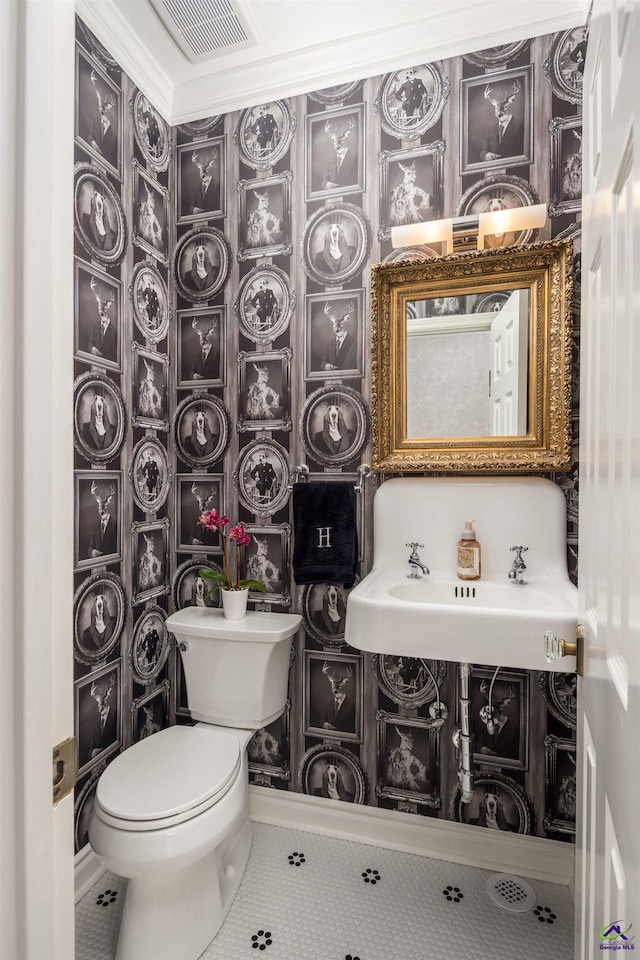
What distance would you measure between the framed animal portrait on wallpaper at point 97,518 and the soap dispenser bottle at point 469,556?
1142 mm

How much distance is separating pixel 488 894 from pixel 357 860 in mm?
413

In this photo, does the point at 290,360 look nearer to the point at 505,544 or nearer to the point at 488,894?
the point at 505,544

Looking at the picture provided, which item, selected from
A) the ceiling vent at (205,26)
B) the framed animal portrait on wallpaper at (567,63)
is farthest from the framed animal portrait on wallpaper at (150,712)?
the framed animal portrait on wallpaper at (567,63)

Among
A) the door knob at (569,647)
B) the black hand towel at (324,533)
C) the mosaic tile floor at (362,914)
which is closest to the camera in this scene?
the door knob at (569,647)

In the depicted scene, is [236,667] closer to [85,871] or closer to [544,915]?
[85,871]

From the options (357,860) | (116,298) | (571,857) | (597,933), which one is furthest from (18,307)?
(571,857)

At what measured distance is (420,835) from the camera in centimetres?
176

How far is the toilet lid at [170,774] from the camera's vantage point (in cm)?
129

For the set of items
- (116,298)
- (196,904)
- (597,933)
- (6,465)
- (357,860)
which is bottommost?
(357,860)

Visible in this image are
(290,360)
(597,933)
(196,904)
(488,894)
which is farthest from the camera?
(290,360)

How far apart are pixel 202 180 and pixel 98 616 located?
1649 mm

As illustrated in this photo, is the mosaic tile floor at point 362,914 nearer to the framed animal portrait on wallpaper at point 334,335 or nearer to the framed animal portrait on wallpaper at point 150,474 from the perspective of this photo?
the framed animal portrait on wallpaper at point 150,474

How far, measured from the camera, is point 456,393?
1.74 m

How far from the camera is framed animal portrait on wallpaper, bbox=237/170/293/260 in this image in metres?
1.92
